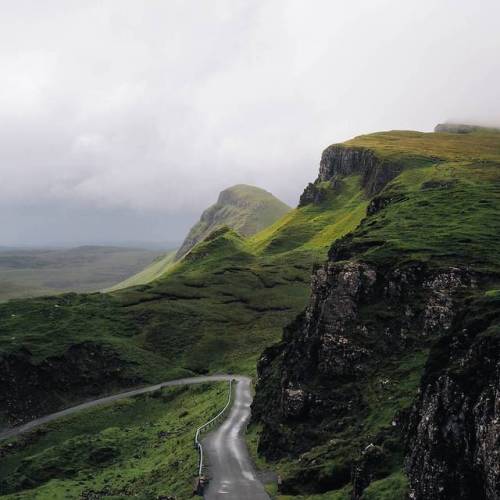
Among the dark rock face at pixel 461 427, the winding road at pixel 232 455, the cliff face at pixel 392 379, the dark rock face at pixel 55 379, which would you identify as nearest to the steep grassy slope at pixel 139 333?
the dark rock face at pixel 55 379

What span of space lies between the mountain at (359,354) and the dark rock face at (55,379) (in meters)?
0.27

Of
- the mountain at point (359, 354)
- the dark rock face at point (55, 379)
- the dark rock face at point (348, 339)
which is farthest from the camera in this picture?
the dark rock face at point (55, 379)

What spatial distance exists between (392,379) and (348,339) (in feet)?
23.8

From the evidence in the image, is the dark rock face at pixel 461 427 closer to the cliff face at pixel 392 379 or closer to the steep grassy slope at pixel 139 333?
the cliff face at pixel 392 379

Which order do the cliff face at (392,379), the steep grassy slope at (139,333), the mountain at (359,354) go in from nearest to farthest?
the cliff face at (392,379) → the mountain at (359,354) → the steep grassy slope at (139,333)

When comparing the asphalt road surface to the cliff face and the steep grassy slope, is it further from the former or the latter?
the steep grassy slope

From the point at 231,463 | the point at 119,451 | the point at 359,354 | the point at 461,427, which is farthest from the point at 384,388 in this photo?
the point at 119,451

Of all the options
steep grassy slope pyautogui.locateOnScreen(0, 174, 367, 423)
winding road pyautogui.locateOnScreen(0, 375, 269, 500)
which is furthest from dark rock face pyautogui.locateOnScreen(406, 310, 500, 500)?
steep grassy slope pyautogui.locateOnScreen(0, 174, 367, 423)

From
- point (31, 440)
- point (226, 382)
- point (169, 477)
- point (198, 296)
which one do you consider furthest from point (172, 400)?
point (198, 296)

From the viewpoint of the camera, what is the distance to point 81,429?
93.7 meters

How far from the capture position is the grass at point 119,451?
187ft

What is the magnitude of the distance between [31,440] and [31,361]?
23.4 m

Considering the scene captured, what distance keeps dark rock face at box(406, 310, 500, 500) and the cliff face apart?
0.23 feet

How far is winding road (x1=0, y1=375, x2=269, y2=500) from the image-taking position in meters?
45.6
